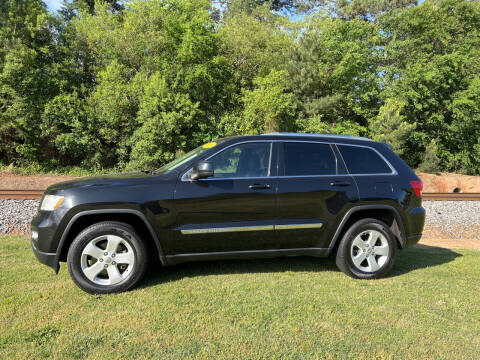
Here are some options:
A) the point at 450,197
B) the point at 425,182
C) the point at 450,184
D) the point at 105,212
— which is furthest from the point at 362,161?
the point at 450,184

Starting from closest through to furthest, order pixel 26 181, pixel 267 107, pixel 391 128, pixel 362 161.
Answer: pixel 362 161 < pixel 26 181 < pixel 267 107 < pixel 391 128

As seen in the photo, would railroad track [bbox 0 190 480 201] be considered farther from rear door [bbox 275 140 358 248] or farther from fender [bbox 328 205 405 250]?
rear door [bbox 275 140 358 248]

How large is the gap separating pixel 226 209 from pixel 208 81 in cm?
1659

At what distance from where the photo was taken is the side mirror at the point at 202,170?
3.86 metres

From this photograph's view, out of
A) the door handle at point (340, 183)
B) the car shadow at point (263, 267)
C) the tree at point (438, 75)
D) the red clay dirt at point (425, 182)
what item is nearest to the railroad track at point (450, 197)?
the red clay dirt at point (425, 182)

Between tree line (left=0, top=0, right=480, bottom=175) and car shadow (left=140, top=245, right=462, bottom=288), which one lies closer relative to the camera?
car shadow (left=140, top=245, right=462, bottom=288)

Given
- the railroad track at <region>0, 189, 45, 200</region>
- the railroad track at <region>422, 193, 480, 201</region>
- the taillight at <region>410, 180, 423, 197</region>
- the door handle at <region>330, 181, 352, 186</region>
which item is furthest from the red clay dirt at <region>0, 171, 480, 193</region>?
the taillight at <region>410, 180, 423, 197</region>

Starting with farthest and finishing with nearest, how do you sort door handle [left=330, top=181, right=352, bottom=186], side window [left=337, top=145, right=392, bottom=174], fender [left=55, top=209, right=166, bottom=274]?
side window [left=337, top=145, right=392, bottom=174]
door handle [left=330, top=181, right=352, bottom=186]
fender [left=55, top=209, right=166, bottom=274]

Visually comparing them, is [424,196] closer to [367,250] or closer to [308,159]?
[367,250]

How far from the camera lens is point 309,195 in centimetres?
425

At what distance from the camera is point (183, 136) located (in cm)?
1809

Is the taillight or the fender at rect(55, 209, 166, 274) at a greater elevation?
the taillight

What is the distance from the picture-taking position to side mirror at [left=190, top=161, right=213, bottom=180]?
386 centimetres

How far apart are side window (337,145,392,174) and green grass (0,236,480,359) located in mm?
1386
